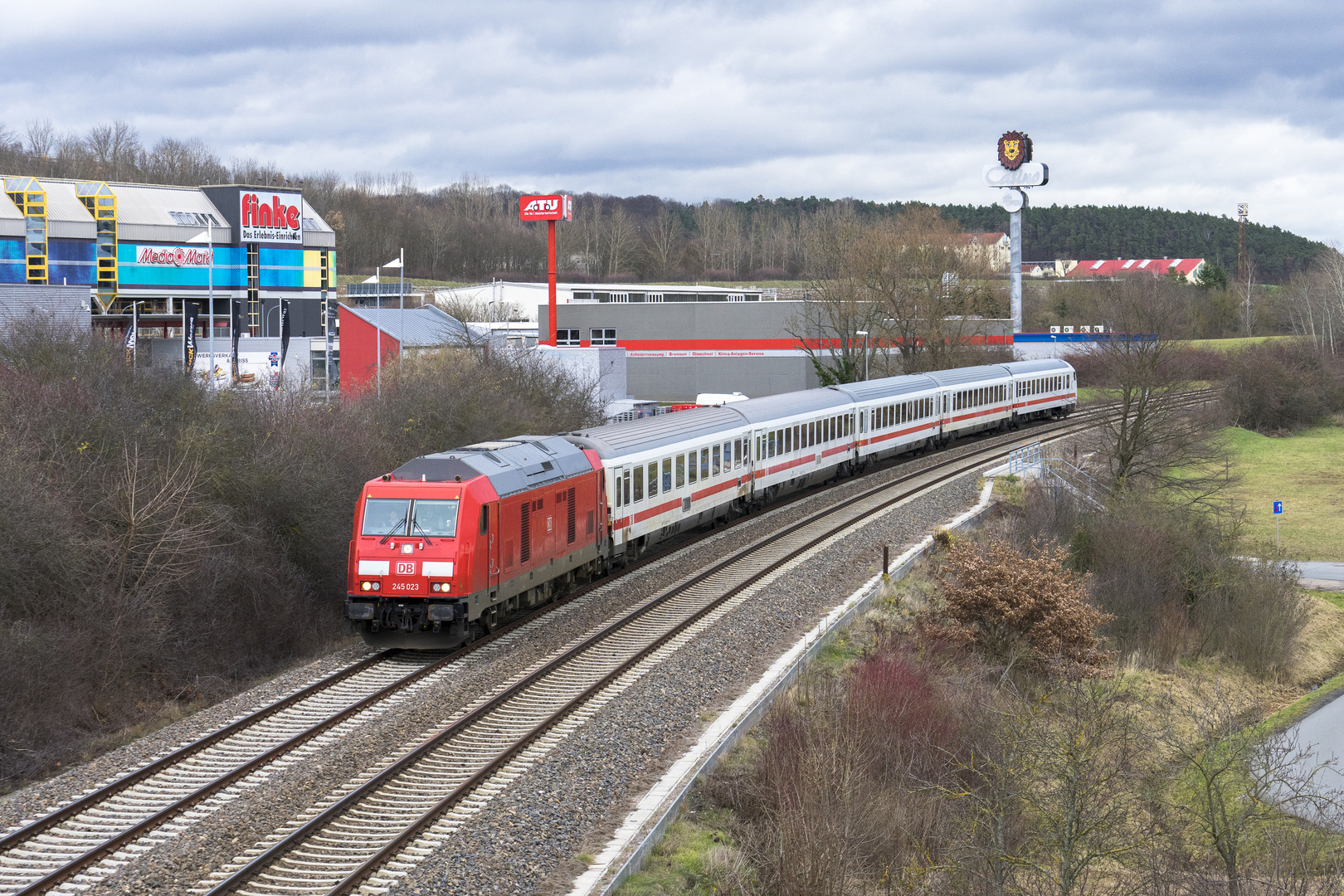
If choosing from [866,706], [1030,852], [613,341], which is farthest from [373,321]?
[1030,852]

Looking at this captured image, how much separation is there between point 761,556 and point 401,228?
136483mm

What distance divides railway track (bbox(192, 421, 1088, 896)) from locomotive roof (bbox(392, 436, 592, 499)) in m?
2.78

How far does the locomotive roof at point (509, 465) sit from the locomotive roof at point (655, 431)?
1261mm

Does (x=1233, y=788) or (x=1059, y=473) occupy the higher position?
(x=1059, y=473)

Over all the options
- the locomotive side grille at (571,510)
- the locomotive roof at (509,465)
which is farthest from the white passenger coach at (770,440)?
the locomotive side grille at (571,510)

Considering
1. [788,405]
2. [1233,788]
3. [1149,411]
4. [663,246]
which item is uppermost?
[663,246]

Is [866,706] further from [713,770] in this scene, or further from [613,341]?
[613,341]

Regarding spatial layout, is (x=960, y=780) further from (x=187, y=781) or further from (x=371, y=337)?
(x=371, y=337)

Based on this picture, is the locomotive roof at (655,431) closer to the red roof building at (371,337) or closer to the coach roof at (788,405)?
the coach roof at (788,405)

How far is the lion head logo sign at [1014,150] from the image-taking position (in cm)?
10225

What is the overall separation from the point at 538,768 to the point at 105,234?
67.8m

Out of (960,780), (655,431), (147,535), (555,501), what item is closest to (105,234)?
(655,431)

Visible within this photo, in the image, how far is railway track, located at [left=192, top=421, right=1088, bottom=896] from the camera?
11062 millimetres

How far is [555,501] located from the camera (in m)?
21.0
